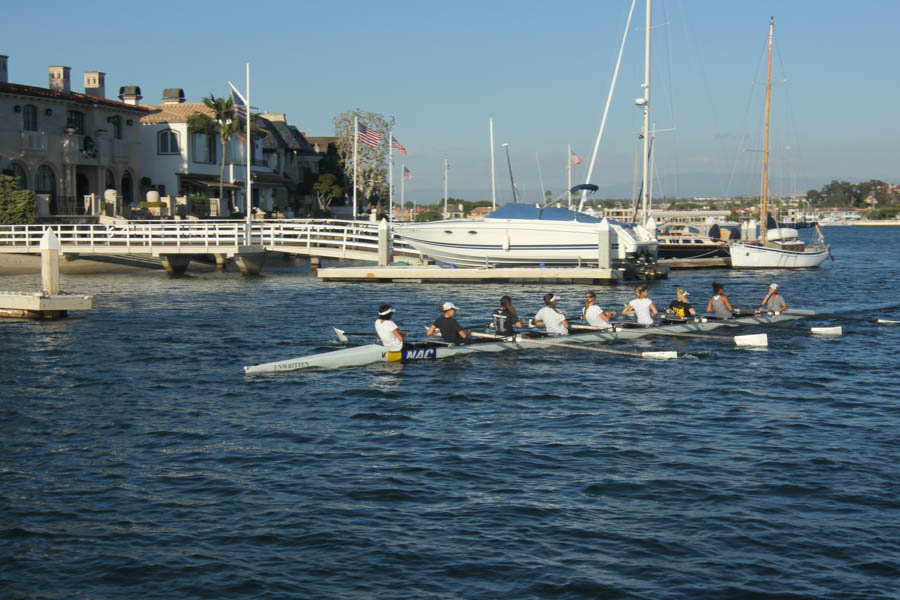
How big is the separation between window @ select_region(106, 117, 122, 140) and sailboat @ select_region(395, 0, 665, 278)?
79.0ft

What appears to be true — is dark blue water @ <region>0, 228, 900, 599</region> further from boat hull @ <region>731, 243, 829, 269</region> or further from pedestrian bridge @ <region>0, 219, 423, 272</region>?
boat hull @ <region>731, 243, 829, 269</region>

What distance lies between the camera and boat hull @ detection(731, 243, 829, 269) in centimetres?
5231

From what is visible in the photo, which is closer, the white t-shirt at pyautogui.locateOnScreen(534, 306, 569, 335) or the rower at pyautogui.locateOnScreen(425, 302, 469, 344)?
the rower at pyautogui.locateOnScreen(425, 302, 469, 344)

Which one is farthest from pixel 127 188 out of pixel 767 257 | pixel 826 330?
pixel 826 330

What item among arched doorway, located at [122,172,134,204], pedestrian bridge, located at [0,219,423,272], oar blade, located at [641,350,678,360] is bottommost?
oar blade, located at [641,350,678,360]

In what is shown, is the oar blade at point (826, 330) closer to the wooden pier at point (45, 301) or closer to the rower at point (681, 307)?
the rower at point (681, 307)

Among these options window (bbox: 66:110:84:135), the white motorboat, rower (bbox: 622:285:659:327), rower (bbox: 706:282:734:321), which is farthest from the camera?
window (bbox: 66:110:84:135)

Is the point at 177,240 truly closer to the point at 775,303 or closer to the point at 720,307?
the point at 720,307

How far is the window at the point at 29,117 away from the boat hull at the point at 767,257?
128 ft

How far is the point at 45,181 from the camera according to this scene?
172 feet

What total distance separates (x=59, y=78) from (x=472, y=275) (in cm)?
2982

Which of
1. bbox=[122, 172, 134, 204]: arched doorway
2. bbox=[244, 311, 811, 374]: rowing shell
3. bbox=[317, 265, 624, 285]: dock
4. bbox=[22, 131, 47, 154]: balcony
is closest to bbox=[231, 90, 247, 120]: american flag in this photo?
bbox=[317, 265, 624, 285]: dock

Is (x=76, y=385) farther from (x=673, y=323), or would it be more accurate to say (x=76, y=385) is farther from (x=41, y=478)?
(x=673, y=323)

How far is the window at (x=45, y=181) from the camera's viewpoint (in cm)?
5178
